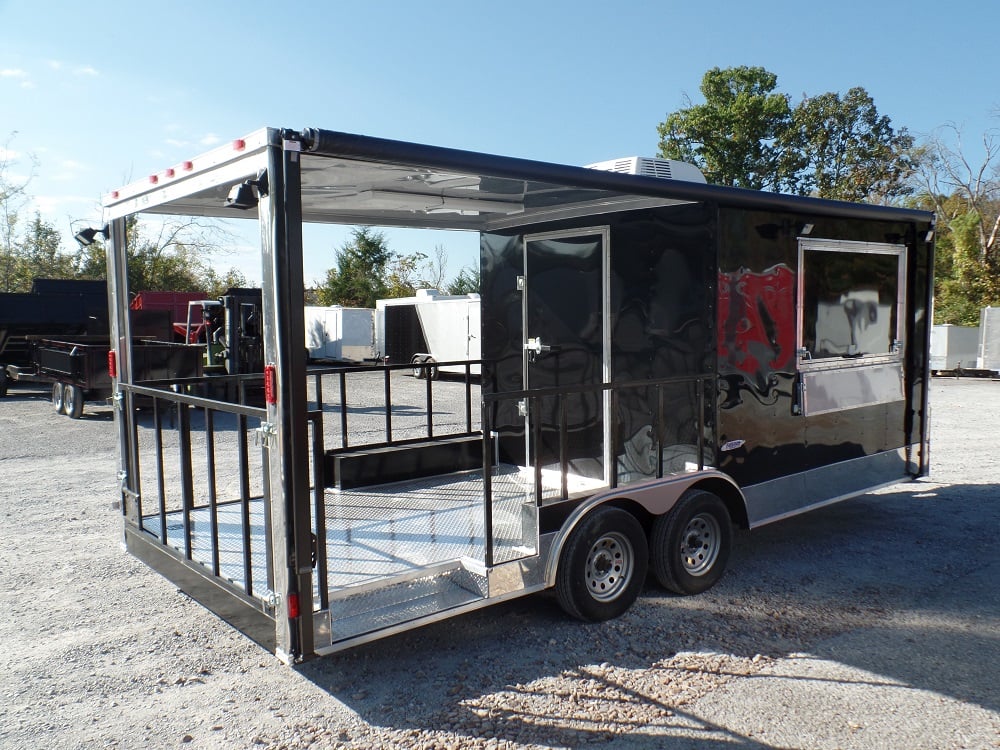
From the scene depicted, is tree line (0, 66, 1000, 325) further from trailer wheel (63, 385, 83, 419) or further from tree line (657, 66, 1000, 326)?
trailer wheel (63, 385, 83, 419)

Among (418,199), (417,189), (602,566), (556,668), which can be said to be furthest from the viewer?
(418,199)

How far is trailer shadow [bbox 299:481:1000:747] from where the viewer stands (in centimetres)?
333

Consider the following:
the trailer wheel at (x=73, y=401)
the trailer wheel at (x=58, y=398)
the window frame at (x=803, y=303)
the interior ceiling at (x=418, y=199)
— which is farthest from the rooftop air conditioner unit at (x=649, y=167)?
the trailer wheel at (x=58, y=398)

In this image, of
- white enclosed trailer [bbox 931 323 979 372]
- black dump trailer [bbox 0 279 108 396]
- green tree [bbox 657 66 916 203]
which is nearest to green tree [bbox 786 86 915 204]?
green tree [bbox 657 66 916 203]

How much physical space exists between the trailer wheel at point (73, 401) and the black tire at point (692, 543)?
10783mm

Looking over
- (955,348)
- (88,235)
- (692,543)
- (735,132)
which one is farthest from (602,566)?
(735,132)

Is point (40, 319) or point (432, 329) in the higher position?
point (40, 319)

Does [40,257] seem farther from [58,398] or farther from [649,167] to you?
[649,167]

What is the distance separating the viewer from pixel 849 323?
19.0 feet

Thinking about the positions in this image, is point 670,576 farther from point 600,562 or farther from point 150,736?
point 150,736

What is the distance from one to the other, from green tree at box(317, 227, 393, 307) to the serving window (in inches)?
1189

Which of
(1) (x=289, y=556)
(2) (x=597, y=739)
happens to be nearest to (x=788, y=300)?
(2) (x=597, y=739)

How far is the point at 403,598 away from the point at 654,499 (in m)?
1.56

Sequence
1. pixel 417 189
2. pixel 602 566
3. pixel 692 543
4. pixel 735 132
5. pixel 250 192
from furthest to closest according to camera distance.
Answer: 1. pixel 735 132
2. pixel 692 543
3. pixel 417 189
4. pixel 602 566
5. pixel 250 192
